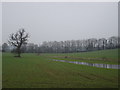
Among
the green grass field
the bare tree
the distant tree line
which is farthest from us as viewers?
the distant tree line

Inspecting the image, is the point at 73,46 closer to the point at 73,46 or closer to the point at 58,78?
the point at 73,46

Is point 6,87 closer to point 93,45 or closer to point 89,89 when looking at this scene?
point 89,89

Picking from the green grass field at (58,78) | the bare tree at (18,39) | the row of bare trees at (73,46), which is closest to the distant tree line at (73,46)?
the row of bare trees at (73,46)

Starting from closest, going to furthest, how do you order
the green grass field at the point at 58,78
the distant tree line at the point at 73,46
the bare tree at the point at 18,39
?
the green grass field at the point at 58,78, the bare tree at the point at 18,39, the distant tree line at the point at 73,46

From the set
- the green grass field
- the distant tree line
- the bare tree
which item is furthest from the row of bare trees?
the green grass field

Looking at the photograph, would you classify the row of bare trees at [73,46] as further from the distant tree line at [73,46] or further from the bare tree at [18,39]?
the bare tree at [18,39]

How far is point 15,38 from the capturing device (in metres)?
56.7

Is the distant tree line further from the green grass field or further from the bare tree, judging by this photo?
the green grass field

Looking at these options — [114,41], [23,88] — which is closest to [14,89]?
[23,88]

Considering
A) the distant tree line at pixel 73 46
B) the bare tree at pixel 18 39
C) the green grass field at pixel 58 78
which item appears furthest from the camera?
the distant tree line at pixel 73 46

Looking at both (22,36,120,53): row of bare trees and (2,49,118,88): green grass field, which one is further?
(22,36,120,53): row of bare trees

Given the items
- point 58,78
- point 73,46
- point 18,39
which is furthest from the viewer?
point 73,46

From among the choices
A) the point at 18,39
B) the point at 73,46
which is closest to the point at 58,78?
the point at 18,39

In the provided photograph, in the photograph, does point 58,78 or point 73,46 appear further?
point 73,46
